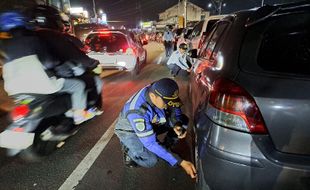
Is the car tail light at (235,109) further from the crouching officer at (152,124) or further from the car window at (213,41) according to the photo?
the car window at (213,41)

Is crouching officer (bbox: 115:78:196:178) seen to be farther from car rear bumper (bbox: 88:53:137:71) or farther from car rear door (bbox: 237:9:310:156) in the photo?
car rear bumper (bbox: 88:53:137:71)

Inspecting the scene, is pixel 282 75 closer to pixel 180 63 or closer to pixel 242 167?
pixel 242 167

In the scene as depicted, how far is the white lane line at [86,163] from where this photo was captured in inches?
123

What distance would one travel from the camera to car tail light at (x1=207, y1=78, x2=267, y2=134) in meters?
1.94

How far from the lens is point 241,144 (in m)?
1.95

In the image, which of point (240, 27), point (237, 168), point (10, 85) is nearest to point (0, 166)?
point (10, 85)

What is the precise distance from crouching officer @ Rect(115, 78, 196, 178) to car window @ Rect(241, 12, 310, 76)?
844mm

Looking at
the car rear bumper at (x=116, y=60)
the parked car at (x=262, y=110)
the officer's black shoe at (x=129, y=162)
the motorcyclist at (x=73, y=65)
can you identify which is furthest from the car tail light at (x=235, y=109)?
the car rear bumper at (x=116, y=60)

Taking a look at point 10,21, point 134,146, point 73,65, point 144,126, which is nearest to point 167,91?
point 144,126

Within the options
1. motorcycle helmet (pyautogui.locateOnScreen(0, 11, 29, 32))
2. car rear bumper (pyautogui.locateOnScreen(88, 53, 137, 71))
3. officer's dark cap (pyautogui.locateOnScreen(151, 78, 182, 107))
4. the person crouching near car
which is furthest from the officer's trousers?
car rear bumper (pyautogui.locateOnScreen(88, 53, 137, 71))

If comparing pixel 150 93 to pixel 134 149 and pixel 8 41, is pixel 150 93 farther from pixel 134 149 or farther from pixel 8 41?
pixel 8 41

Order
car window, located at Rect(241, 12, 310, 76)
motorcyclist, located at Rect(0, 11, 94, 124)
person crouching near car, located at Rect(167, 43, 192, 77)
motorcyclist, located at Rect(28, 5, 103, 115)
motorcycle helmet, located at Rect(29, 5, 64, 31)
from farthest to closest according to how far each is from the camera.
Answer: person crouching near car, located at Rect(167, 43, 192, 77) → motorcycle helmet, located at Rect(29, 5, 64, 31) → motorcyclist, located at Rect(28, 5, 103, 115) → motorcyclist, located at Rect(0, 11, 94, 124) → car window, located at Rect(241, 12, 310, 76)

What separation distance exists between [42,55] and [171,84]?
1915mm

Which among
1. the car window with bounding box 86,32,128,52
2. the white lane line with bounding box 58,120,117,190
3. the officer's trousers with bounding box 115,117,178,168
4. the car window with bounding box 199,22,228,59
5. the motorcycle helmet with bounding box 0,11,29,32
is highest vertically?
the motorcycle helmet with bounding box 0,11,29,32
